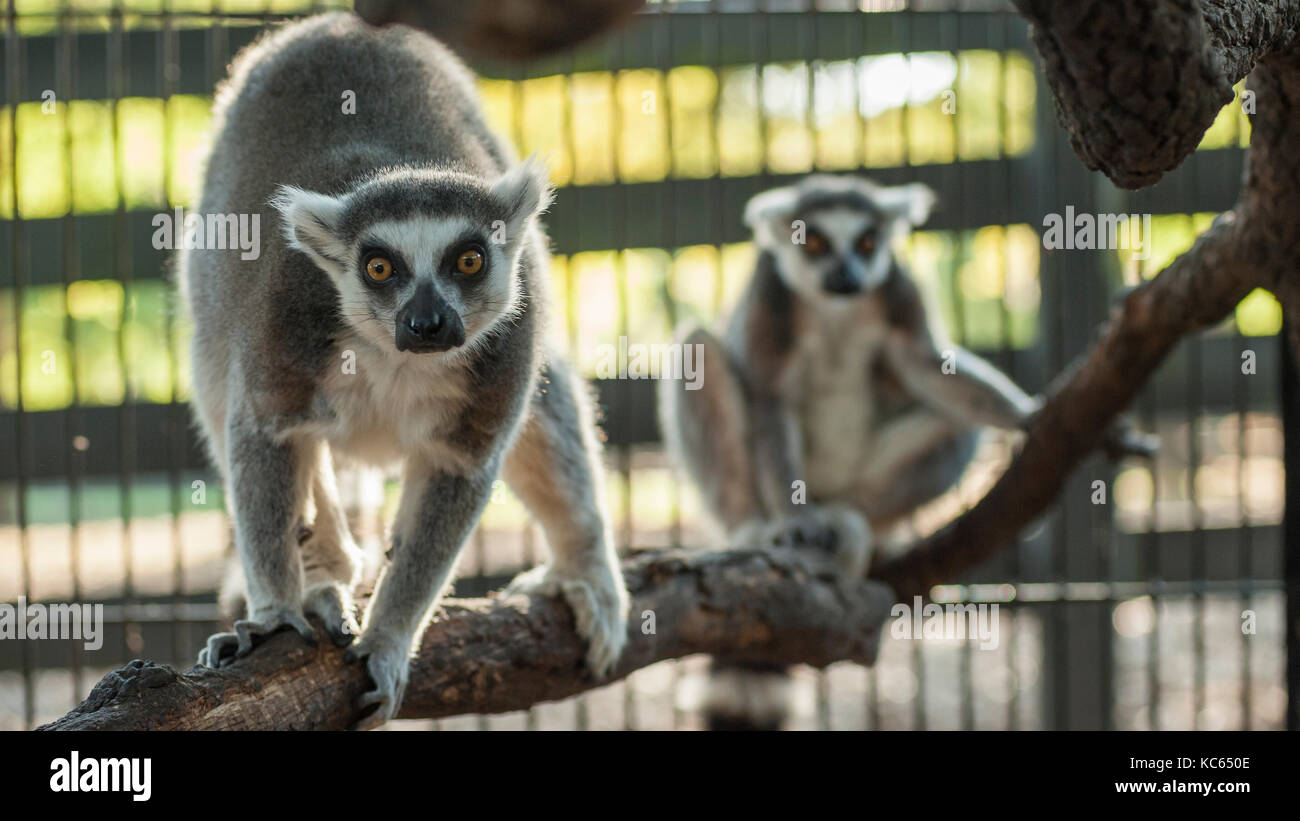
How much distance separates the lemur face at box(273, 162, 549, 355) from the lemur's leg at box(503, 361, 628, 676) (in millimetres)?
620

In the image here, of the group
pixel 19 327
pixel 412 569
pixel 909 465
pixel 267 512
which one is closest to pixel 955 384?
pixel 909 465

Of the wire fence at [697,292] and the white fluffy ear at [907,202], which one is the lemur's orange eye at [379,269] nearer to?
the wire fence at [697,292]

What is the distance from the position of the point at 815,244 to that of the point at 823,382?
2.02 feet

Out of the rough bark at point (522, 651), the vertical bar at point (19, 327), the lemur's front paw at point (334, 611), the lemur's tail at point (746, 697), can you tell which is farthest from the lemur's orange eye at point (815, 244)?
the vertical bar at point (19, 327)

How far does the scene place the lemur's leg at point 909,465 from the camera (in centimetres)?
Answer: 514

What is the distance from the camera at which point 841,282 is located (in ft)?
16.1

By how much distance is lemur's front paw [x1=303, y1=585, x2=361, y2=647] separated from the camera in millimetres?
2736

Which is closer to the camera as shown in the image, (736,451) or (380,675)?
(380,675)

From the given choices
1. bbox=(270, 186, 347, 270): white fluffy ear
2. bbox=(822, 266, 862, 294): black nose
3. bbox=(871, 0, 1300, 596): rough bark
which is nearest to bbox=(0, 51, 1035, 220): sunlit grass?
bbox=(822, 266, 862, 294): black nose

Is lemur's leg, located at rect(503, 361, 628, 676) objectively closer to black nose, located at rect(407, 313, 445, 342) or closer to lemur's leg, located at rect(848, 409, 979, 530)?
black nose, located at rect(407, 313, 445, 342)

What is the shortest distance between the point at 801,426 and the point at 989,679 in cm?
325

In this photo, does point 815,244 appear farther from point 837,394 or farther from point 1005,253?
point 1005,253

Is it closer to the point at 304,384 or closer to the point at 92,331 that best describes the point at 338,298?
the point at 304,384
